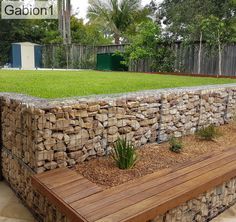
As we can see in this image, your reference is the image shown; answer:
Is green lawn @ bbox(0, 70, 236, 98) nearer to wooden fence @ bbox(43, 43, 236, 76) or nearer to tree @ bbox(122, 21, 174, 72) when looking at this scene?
wooden fence @ bbox(43, 43, 236, 76)

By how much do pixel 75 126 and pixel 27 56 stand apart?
1241cm

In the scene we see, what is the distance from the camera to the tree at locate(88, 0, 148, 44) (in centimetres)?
1706

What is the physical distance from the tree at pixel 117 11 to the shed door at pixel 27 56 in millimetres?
5305

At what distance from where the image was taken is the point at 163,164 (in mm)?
3219

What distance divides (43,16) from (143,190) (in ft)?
61.0

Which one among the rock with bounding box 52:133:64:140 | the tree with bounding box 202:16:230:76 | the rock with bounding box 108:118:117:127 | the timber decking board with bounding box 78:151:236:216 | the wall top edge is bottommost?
the timber decking board with bounding box 78:151:236:216

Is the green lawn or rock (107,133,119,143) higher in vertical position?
the green lawn

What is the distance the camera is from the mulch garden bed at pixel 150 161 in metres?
2.83

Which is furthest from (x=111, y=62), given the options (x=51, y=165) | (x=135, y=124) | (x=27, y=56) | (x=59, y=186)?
(x=59, y=186)

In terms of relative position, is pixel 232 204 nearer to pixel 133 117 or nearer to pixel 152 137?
pixel 152 137

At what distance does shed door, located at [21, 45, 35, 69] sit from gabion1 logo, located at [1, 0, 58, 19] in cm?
362

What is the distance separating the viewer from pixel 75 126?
9.78 ft

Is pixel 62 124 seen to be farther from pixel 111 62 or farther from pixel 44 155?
pixel 111 62

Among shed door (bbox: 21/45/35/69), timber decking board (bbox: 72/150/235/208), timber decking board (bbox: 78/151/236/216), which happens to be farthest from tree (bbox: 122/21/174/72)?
timber decking board (bbox: 78/151/236/216)
